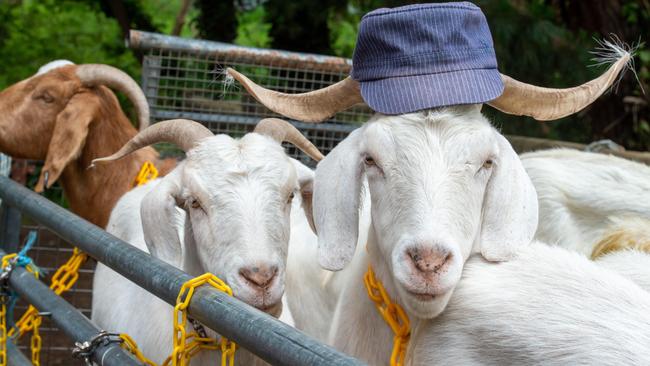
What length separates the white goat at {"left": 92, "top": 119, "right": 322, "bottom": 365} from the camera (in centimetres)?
294

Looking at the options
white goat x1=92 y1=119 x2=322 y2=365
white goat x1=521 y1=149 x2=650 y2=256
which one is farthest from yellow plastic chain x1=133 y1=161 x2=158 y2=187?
white goat x1=521 y1=149 x2=650 y2=256

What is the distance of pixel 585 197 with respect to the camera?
15.4ft

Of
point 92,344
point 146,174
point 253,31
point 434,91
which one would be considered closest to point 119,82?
point 146,174

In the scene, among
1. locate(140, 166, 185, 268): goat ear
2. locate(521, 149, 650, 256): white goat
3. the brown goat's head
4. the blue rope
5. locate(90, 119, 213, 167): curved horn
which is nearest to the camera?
locate(140, 166, 185, 268): goat ear

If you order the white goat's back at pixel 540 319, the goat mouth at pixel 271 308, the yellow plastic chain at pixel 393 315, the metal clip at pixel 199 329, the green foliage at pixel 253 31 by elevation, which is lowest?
the green foliage at pixel 253 31

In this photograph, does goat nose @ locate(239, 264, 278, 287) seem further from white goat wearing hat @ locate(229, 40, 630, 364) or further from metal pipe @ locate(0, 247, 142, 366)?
metal pipe @ locate(0, 247, 142, 366)

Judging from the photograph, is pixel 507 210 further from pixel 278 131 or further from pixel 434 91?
pixel 278 131

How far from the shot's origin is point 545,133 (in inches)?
365

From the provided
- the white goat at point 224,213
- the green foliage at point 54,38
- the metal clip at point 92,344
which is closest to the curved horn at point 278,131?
the white goat at point 224,213

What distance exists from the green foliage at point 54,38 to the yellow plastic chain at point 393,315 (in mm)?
8513

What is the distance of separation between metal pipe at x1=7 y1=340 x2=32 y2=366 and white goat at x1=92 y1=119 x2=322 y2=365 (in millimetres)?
443

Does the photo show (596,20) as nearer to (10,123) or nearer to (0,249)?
(10,123)

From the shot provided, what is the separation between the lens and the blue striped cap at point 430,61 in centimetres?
260

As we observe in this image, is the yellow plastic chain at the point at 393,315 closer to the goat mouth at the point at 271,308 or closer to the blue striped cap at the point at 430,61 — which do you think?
the goat mouth at the point at 271,308
